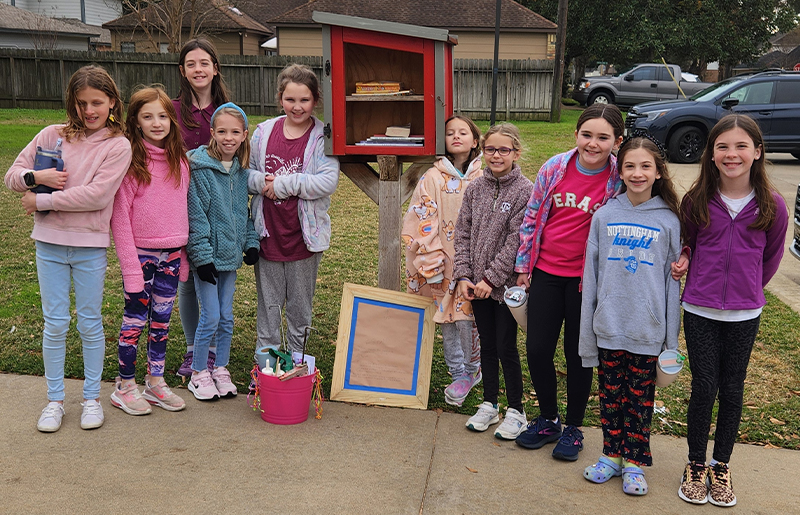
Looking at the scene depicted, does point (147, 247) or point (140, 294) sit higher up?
point (147, 247)

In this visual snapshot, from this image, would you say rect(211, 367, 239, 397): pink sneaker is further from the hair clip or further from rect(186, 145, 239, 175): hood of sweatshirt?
the hair clip

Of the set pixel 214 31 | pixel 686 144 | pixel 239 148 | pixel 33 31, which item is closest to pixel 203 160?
pixel 239 148

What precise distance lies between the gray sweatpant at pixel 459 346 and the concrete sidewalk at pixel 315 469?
365 millimetres

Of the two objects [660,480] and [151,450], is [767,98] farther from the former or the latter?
[151,450]

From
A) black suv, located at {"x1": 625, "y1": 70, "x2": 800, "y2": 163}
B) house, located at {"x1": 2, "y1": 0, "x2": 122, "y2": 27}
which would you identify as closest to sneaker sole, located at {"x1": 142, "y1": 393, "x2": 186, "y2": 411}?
black suv, located at {"x1": 625, "y1": 70, "x2": 800, "y2": 163}

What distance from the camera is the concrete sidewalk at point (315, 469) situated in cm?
315

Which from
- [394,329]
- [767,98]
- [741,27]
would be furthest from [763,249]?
[741,27]

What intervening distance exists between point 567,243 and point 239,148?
1.86m

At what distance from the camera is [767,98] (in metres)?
14.0

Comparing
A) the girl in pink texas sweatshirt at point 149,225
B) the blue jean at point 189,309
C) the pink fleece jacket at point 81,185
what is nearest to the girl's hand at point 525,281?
the girl in pink texas sweatshirt at point 149,225

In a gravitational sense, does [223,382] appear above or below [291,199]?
below

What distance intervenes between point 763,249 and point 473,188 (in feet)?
4.51

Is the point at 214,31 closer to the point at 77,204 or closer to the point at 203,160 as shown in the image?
the point at 203,160

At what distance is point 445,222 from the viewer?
417 cm
